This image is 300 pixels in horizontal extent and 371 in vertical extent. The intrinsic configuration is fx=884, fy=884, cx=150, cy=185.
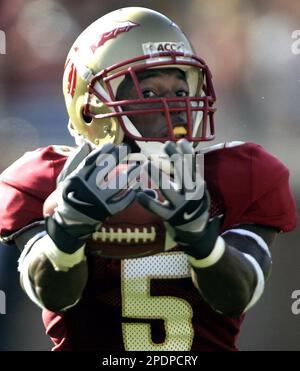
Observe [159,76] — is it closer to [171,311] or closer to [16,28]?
[171,311]

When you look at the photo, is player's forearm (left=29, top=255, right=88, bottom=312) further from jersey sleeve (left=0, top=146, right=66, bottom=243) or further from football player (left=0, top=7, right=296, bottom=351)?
jersey sleeve (left=0, top=146, right=66, bottom=243)

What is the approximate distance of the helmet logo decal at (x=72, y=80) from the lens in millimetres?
1834

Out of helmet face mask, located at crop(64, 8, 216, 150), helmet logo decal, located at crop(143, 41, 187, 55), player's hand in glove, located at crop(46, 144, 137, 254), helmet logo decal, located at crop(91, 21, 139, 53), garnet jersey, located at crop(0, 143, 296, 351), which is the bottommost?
garnet jersey, located at crop(0, 143, 296, 351)

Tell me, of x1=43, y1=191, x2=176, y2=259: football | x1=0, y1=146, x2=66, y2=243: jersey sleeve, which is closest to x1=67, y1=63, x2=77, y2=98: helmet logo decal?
x1=0, y1=146, x2=66, y2=243: jersey sleeve

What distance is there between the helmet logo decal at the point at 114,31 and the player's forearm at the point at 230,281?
1.64 ft

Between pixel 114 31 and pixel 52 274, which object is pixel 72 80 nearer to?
pixel 114 31

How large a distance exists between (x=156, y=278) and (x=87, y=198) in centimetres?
33

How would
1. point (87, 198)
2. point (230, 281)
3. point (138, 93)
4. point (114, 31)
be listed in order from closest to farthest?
point (87, 198) < point (230, 281) < point (138, 93) < point (114, 31)

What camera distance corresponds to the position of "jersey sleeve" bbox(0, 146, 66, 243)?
5.57 feet

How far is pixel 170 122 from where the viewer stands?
1.62 m

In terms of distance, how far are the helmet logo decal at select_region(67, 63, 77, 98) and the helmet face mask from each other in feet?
0.04

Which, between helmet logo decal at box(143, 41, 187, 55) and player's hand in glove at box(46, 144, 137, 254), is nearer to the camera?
player's hand in glove at box(46, 144, 137, 254)

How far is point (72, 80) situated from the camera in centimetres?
184

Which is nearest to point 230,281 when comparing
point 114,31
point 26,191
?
point 26,191
